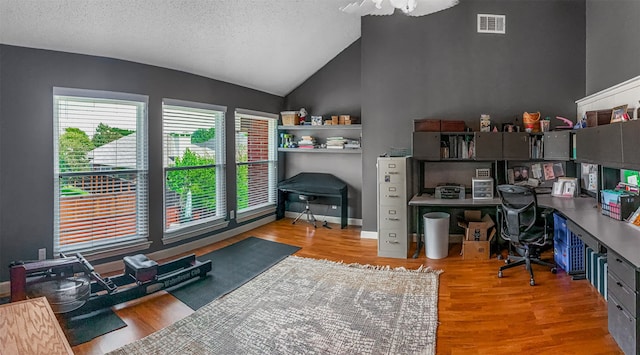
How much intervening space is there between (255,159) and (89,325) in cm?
359

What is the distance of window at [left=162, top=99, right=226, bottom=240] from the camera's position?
168 inches

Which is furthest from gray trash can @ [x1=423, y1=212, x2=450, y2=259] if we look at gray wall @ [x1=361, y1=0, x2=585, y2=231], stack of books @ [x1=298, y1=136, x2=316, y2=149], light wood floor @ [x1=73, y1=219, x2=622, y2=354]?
stack of books @ [x1=298, y1=136, x2=316, y2=149]

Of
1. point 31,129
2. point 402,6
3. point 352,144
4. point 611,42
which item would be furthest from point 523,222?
point 31,129

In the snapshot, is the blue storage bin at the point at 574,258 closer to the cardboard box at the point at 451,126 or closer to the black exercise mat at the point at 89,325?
the cardboard box at the point at 451,126

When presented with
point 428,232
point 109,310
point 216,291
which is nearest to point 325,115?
point 428,232

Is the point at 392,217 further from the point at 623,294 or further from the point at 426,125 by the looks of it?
the point at 623,294

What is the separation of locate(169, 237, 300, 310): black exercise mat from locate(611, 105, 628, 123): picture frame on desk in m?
3.63

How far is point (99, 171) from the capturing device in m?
3.60

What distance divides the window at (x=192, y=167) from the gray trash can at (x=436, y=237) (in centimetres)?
286

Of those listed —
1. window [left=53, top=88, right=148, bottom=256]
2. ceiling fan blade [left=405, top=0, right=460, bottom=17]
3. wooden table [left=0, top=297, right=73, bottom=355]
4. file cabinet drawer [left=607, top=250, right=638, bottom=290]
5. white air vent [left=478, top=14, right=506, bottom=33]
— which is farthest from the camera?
white air vent [left=478, top=14, right=506, bottom=33]

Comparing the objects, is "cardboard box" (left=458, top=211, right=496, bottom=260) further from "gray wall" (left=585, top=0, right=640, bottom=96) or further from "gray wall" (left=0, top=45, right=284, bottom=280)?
"gray wall" (left=0, top=45, right=284, bottom=280)

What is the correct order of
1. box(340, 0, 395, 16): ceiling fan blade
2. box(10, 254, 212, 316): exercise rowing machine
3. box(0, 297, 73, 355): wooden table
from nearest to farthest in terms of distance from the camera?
1. box(0, 297, 73, 355): wooden table
2. box(340, 0, 395, 16): ceiling fan blade
3. box(10, 254, 212, 316): exercise rowing machine

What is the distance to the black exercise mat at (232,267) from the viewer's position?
3121 millimetres

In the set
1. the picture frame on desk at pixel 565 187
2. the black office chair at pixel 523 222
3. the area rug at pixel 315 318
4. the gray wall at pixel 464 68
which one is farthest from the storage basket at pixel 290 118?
the picture frame on desk at pixel 565 187
